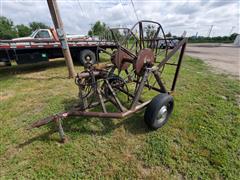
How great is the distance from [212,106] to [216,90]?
118cm

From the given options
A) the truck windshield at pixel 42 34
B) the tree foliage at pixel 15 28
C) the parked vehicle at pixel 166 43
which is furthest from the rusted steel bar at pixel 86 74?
the tree foliage at pixel 15 28

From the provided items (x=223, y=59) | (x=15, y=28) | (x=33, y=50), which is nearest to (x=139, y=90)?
(x=33, y=50)

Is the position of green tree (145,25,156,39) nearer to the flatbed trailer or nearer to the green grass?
the green grass

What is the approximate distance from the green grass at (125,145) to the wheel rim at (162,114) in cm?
16

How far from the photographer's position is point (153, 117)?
2.20 metres

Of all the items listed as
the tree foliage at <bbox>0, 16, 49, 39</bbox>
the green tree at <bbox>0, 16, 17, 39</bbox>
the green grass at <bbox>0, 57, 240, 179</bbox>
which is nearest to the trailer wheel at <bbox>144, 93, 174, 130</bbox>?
the green grass at <bbox>0, 57, 240, 179</bbox>

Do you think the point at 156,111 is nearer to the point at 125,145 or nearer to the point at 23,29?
the point at 125,145

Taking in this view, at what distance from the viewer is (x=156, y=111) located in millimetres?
Result: 2176

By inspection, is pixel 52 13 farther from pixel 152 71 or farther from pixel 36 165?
pixel 36 165

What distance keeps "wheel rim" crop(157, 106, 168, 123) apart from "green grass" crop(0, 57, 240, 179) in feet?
0.53

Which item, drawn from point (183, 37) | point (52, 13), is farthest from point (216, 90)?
point (52, 13)

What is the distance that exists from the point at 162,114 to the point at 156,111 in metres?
0.29

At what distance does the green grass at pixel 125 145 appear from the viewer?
5.83 feet

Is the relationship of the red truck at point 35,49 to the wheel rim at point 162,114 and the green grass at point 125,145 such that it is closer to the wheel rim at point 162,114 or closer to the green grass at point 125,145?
the green grass at point 125,145
